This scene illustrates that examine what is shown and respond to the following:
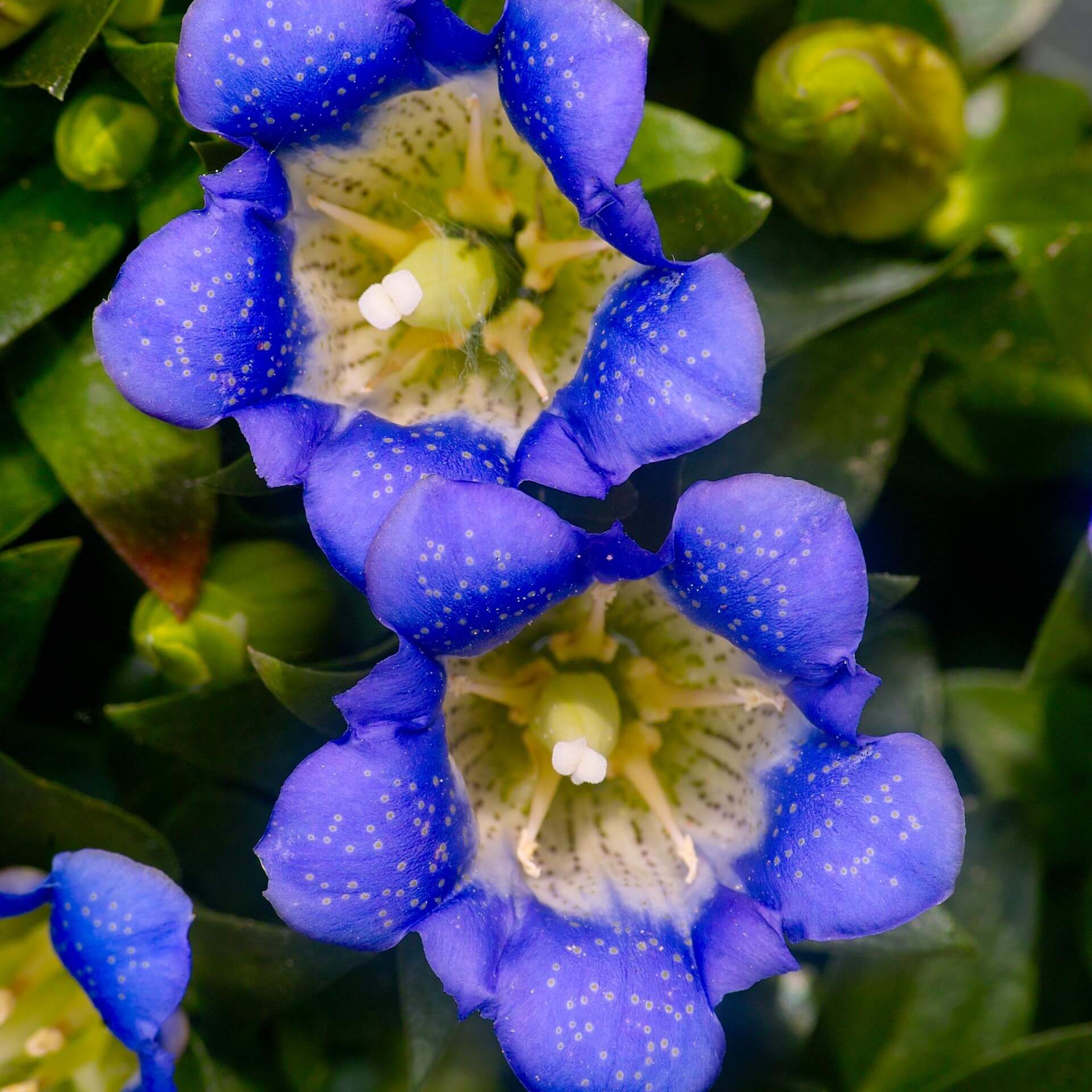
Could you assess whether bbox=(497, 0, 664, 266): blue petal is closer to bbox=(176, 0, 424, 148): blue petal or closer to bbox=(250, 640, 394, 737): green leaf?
bbox=(176, 0, 424, 148): blue petal

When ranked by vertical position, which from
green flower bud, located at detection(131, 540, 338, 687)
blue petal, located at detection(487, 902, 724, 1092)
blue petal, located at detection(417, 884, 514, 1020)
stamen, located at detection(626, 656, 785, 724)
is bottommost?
stamen, located at detection(626, 656, 785, 724)

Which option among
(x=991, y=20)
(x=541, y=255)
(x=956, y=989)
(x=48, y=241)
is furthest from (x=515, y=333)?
(x=956, y=989)

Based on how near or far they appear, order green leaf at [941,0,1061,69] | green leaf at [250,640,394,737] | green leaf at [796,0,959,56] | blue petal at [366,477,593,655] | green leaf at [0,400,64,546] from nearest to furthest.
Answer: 1. blue petal at [366,477,593,655]
2. green leaf at [250,640,394,737]
3. green leaf at [0,400,64,546]
4. green leaf at [796,0,959,56]
5. green leaf at [941,0,1061,69]

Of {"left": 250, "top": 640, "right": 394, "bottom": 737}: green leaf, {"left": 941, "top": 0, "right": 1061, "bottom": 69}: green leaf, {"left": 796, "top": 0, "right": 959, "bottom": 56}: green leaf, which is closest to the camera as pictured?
{"left": 250, "top": 640, "right": 394, "bottom": 737}: green leaf

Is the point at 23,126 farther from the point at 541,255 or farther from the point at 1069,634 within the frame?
the point at 1069,634

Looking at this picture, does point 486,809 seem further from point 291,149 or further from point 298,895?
point 291,149

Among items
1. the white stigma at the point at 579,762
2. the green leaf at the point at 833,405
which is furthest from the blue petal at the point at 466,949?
the green leaf at the point at 833,405

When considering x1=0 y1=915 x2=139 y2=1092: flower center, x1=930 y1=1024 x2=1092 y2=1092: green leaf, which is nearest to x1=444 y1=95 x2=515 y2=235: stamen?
x1=0 y1=915 x2=139 y2=1092: flower center

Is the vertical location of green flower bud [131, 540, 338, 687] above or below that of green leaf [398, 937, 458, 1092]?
above
